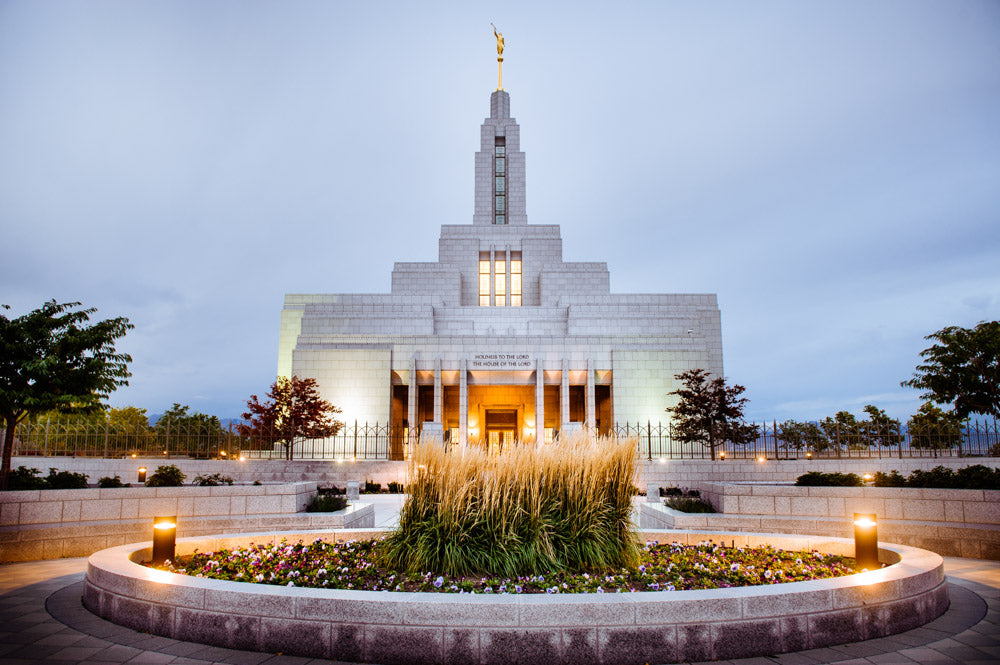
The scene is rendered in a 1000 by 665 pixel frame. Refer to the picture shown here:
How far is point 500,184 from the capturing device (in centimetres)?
4153

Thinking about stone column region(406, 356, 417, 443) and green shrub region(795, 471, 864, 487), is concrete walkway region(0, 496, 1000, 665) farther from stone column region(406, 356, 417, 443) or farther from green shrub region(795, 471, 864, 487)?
stone column region(406, 356, 417, 443)

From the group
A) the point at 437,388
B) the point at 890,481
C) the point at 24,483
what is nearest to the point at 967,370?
the point at 890,481

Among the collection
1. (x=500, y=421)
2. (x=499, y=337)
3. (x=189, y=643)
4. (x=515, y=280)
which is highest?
(x=515, y=280)

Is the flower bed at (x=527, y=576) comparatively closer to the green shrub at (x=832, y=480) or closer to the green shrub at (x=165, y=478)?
the green shrub at (x=832, y=480)

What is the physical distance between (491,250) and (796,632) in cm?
3581

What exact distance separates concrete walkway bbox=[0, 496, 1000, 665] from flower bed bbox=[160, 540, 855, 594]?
86cm

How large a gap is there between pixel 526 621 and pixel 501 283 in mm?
35605

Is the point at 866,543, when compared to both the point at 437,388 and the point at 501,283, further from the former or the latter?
the point at 501,283

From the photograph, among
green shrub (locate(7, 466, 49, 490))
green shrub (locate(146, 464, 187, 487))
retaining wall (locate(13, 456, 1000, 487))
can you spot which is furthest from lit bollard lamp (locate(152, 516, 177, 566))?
retaining wall (locate(13, 456, 1000, 487))

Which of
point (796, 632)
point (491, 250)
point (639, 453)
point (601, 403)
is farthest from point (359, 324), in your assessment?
point (796, 632)

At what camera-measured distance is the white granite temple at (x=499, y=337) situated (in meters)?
28.6

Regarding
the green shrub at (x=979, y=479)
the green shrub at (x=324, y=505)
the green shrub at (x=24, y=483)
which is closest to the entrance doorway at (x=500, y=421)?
the green shrub at (x=324, y=505)

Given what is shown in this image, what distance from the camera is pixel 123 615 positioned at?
201 inches

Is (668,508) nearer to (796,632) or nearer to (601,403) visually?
(796,632)
